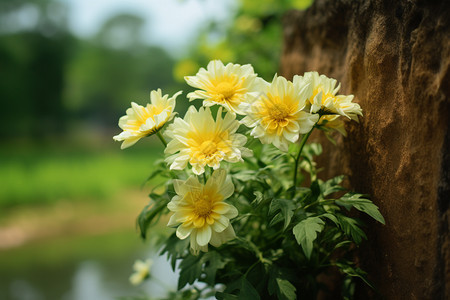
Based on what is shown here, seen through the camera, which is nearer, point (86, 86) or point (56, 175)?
point (56, 175)

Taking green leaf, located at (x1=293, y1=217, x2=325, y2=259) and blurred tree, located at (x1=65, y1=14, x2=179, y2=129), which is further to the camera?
blurred tree, located at (x1=65, y1=14, x2=179, y2=129)

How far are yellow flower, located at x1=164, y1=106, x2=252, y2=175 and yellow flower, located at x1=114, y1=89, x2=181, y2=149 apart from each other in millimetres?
26

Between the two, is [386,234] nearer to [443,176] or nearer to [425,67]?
[443,176]

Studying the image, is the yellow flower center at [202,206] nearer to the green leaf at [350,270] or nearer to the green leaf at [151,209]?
the green leaf at [151,209]

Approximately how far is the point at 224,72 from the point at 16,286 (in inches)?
66.5

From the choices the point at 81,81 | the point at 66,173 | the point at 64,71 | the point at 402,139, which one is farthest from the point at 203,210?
the point at 81,81

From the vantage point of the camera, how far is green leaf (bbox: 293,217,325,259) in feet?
1.98

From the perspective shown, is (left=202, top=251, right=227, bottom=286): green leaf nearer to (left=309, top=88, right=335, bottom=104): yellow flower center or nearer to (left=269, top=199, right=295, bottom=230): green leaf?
(left=269, top=199, right=295, bottom=230): green leaf

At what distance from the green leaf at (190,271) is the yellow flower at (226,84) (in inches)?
12.2

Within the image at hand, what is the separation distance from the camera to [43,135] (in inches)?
240

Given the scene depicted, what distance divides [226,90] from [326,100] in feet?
0.55

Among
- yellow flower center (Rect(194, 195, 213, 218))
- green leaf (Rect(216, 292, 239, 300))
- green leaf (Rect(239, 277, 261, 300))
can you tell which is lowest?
green leaf (Rect(216, 292, 239, 300))

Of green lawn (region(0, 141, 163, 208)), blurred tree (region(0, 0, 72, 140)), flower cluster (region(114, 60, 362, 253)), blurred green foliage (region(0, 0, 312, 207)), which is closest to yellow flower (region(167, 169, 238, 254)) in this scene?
flower cluster (region(114, 60, 362, 253))

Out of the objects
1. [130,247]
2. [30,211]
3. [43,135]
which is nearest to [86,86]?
[43,135]
